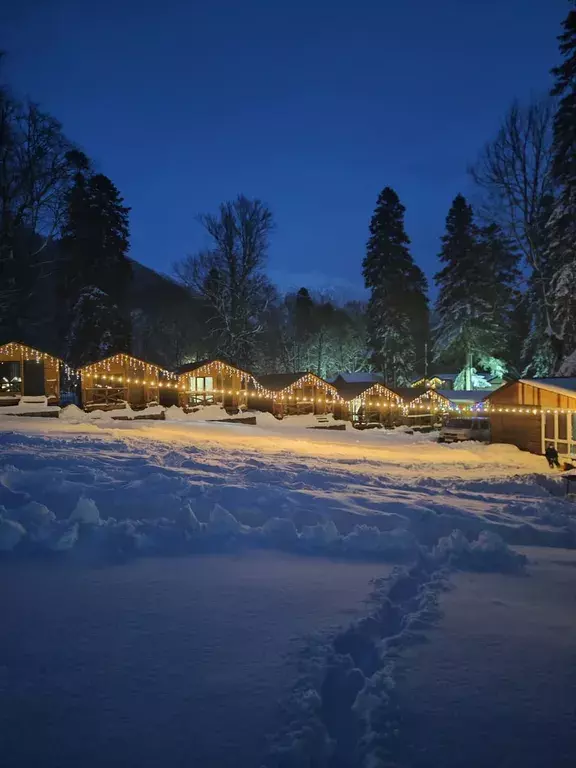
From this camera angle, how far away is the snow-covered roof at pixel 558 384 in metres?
20.9

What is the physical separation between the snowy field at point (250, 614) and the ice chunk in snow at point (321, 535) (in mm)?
26

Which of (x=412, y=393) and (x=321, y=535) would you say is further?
(x=412, y=393)

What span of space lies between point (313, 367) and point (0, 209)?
37.6m

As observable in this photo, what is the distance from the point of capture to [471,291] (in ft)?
139

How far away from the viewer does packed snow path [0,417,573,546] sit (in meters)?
6.98

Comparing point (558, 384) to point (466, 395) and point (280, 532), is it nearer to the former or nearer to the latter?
point (466, 395)

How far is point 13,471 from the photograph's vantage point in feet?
25.7

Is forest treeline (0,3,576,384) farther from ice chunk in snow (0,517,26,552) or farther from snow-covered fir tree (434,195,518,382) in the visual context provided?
ice chunk in snow (0,517,26,552)

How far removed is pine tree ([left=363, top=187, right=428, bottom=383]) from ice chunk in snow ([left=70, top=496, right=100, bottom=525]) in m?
40.1

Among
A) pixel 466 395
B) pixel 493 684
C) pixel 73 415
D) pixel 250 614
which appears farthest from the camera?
pixel 466 395

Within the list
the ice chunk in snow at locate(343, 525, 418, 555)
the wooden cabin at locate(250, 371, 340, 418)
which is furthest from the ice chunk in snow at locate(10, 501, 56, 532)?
the wooden cabin at locate(250, 371, 340, 418)

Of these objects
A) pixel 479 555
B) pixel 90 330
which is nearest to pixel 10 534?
pixel 479 555

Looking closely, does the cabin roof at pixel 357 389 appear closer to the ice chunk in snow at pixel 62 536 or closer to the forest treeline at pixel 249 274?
the forest treeline at pixel 249 274

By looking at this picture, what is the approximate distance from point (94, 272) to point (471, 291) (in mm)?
A: 29047
